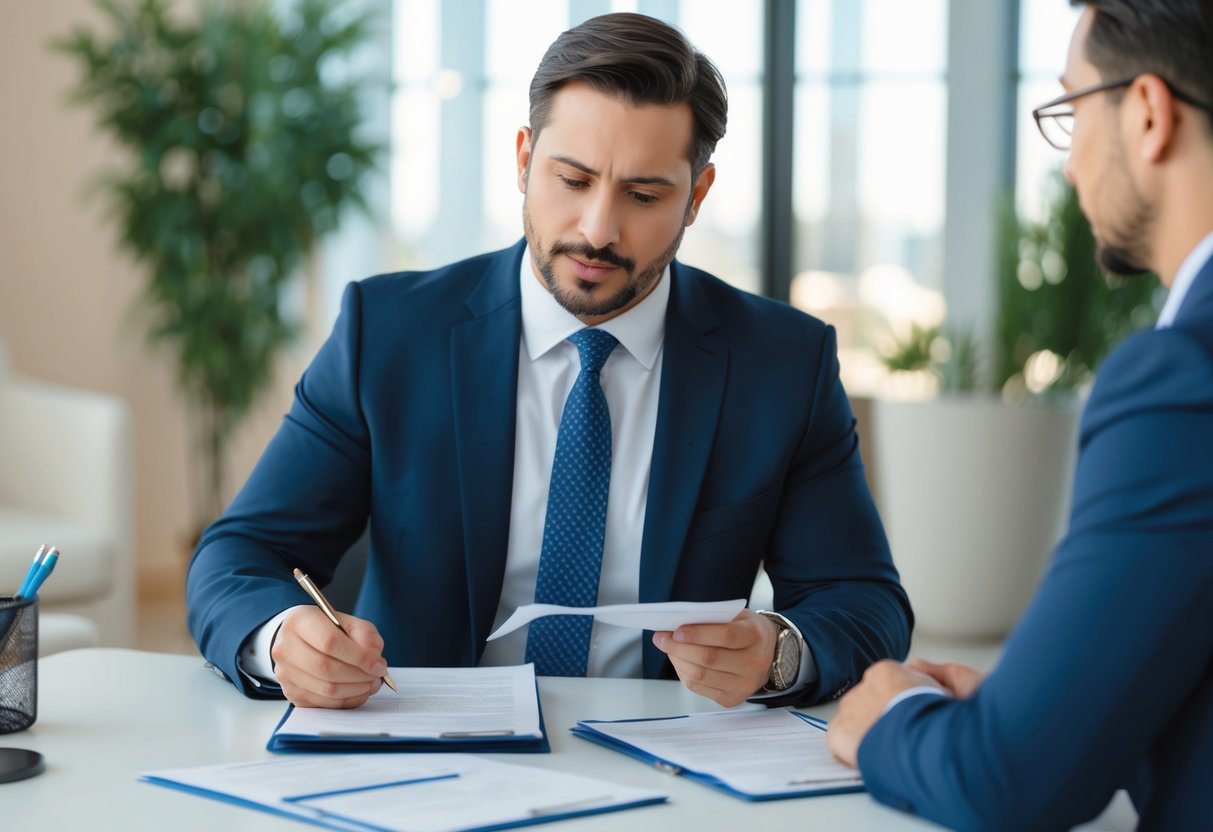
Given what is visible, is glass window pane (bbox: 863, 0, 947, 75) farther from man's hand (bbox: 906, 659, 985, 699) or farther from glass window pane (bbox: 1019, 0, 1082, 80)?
man's hand (bbox: 906, 659, 985, 699)

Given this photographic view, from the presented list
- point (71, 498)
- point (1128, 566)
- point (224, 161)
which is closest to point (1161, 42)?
point (1128, 566)

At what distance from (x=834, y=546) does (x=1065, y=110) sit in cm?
71

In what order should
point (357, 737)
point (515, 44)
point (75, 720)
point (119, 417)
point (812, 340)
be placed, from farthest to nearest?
point (515, 44)
point (119, 417)
point (812, 340)
point (75, 720)
point (357, 737)

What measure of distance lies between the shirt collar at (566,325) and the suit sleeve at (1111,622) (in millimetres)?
886

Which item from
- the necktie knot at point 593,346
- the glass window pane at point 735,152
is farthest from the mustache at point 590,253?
the glass window pane at point 735,152

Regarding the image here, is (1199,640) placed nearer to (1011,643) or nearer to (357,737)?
(1011,643)

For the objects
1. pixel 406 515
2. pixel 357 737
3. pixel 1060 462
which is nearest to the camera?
pixel 357 737

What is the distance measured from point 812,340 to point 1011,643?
0.92m

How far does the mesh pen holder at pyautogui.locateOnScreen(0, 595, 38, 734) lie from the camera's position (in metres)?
1.24

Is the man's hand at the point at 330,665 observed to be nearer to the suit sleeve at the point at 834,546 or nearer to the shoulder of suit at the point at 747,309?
the suit sleeve at the point at 834,546

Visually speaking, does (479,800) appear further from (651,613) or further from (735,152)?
(735,152)

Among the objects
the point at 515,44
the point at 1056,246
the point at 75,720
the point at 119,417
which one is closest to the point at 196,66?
the point at 515,44

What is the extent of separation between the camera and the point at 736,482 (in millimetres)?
1767

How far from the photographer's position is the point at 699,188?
6.20ft
